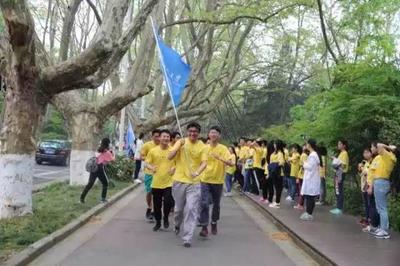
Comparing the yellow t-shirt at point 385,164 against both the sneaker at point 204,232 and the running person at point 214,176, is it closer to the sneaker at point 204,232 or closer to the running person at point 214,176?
the running person at point 214,176

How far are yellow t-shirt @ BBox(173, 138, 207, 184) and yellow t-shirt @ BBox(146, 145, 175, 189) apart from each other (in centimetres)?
101

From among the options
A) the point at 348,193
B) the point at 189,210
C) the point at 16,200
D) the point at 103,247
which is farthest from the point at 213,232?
the point at 348,193

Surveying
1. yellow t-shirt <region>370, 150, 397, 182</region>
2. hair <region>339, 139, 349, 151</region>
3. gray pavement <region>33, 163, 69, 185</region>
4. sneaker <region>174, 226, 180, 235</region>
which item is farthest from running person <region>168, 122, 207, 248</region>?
gray pavement <region>33, 163, 69, 185</region>

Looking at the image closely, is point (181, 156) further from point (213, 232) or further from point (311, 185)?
point (311, 185)

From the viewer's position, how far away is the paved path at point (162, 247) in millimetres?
8438

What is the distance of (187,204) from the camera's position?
32.0 ft

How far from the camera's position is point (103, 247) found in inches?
373

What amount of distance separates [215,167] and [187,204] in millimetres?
1500

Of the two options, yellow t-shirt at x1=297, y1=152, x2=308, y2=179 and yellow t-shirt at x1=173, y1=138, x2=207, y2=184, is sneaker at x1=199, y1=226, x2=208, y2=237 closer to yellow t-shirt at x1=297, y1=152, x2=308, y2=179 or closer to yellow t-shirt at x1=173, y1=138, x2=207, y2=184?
yellow t-shirt at x1=173, y1=138, x2=207, y2=184

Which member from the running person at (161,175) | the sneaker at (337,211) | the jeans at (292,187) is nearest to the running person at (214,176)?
the running person at (161,175)

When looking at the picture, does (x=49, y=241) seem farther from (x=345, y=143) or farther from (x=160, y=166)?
(x=345, y=143)

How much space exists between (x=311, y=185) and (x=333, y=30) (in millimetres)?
9319

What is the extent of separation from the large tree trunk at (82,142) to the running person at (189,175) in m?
9.57

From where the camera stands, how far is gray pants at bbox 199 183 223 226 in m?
10.8
